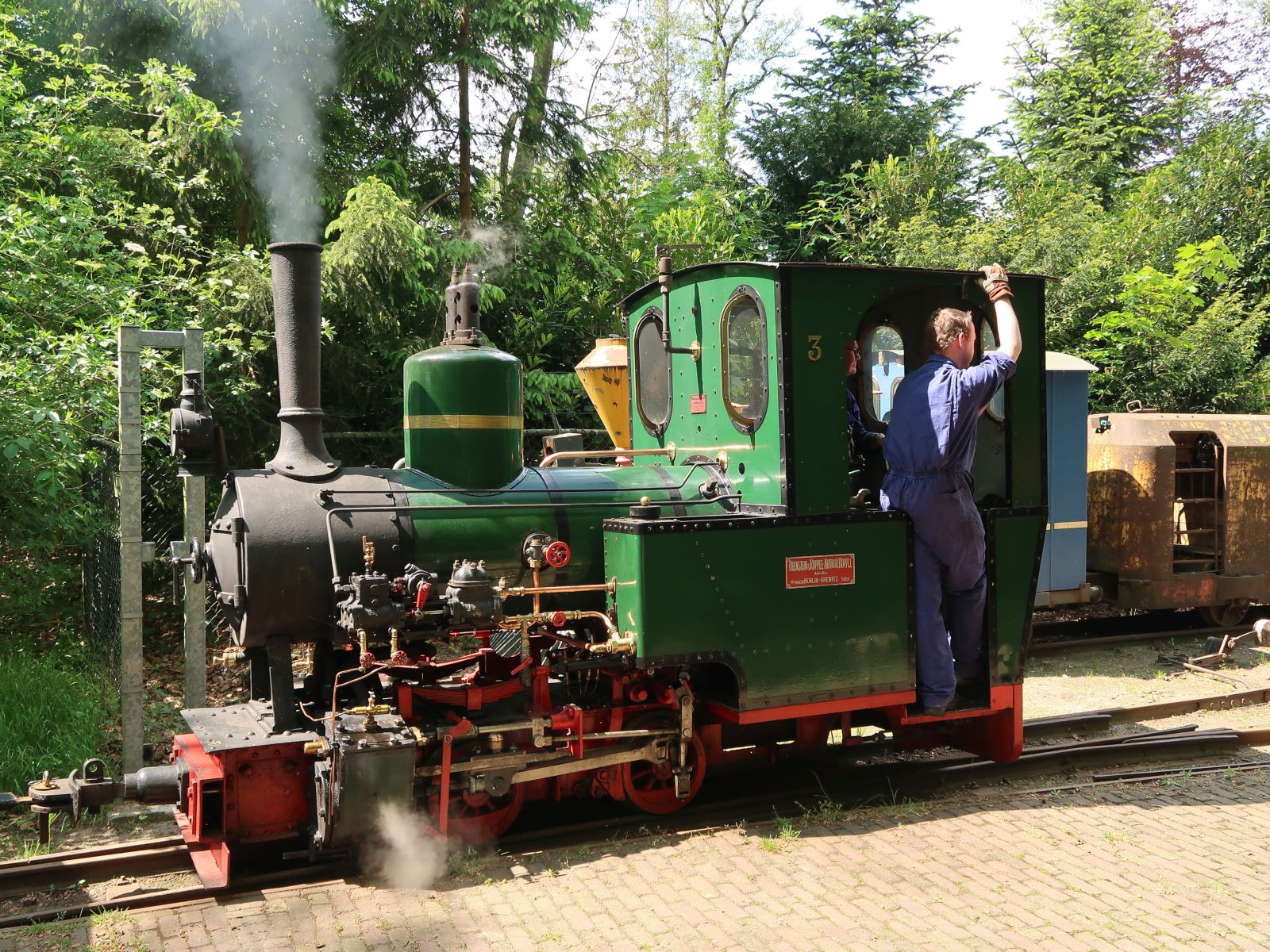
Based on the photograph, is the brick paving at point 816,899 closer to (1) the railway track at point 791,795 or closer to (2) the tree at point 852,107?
(1) the railway track at point 791,795

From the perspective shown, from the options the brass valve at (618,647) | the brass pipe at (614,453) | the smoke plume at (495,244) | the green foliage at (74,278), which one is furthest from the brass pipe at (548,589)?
the smoke plume at (495,244)

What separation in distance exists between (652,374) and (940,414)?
1849 mm

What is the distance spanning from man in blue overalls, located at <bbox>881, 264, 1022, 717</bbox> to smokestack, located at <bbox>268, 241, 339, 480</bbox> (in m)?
2.85

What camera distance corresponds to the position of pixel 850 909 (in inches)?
161

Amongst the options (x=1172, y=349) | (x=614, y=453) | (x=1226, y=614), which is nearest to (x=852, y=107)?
(x=1172, y=349)

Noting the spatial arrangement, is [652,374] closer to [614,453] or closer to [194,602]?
[614,453]

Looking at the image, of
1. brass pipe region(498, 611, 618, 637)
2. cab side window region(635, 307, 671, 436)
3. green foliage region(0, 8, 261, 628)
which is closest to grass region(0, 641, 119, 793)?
green foliage region(0, 8, 261, 628)

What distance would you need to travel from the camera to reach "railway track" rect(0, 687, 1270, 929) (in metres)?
4.26

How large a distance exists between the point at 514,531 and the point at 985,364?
8.05 feet

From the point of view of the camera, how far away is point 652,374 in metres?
6.13

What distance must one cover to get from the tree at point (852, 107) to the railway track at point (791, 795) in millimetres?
12805

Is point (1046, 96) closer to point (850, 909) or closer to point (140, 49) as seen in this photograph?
point (140, 49)

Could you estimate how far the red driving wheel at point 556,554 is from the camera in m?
4.78

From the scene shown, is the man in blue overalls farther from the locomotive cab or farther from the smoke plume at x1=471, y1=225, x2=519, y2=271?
the smoke plume at x1=471, y1=225, x2=519, y2=271
